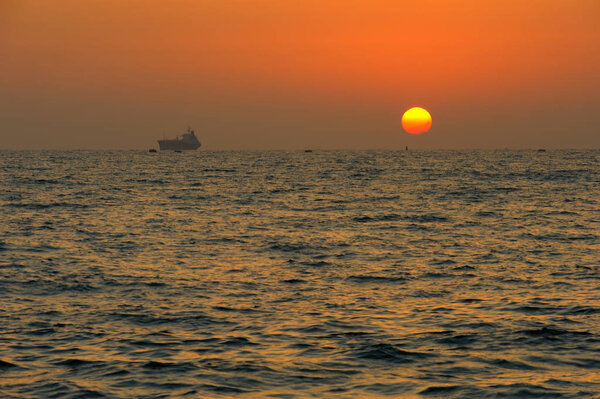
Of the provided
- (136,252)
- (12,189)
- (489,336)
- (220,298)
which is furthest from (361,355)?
(12,189)

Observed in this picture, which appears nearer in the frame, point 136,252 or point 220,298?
point 220,298

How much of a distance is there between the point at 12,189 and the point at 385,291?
6180 cm

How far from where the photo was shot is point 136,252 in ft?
97.5

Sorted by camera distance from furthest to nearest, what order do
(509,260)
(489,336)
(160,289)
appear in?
(509,260), (160,289), (489,336)

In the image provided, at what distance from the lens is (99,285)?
2227 centimetres

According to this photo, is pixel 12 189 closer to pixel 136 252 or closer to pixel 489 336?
pixel 136 252

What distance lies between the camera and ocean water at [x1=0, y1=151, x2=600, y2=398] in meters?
13.1

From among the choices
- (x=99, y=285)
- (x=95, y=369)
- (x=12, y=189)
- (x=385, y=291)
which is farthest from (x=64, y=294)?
(x=12, y=189)

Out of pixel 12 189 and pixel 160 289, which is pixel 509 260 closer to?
pixel 160 289

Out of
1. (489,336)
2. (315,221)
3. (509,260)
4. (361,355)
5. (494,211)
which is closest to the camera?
(361,355)

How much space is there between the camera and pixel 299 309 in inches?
743

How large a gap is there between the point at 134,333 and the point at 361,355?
5448 millimetres

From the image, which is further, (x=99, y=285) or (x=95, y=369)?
(x=99, y=285)

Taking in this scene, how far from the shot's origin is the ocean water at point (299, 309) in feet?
42.9
